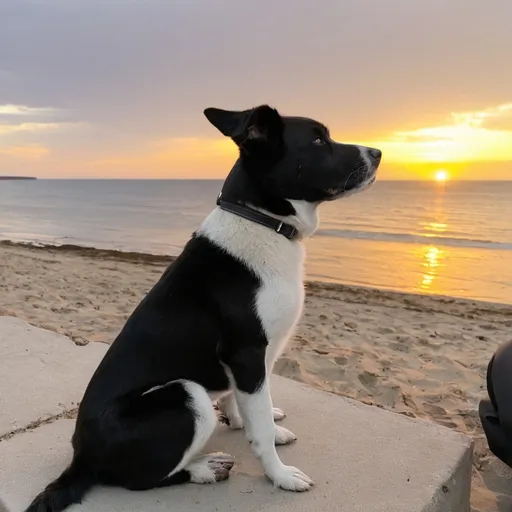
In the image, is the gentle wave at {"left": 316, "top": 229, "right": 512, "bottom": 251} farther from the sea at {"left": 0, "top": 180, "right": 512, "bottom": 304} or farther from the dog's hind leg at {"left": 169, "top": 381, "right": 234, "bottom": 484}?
the dog's hind leg at {"left": 169, "top": 381, "right": 234, "bottom": 484}

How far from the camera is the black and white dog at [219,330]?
2.36 metres

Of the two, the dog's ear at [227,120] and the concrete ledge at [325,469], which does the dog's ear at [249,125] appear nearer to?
the dog's ear at [227,120]

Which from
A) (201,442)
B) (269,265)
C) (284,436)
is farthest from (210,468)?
(269,265)

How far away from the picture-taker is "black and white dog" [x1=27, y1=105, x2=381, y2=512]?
7.75 ft

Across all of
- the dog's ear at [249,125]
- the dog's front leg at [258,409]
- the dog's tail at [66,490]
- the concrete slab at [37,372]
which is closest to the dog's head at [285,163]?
the dog's ear at [249,125]

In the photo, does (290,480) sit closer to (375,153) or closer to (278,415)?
(278,415)

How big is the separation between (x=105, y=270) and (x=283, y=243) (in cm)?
1060

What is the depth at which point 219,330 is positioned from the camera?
243 centimetres

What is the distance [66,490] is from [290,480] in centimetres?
100

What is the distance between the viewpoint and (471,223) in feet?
84.6

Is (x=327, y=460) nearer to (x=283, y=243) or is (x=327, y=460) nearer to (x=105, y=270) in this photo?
(x=283, y=243)

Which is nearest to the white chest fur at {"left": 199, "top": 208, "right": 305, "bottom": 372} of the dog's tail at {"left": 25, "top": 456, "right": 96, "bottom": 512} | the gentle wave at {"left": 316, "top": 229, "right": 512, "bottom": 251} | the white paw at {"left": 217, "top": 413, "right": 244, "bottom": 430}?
the white paw at {"left": 217, "top": 413, "right": 244, "bottom": 430}

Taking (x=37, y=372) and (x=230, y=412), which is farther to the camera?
(x=37, y=372)

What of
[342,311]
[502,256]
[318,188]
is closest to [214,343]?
[318,188]
